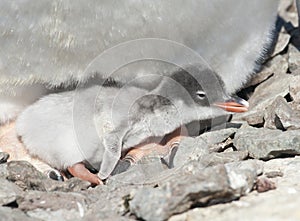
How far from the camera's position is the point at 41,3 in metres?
2.17

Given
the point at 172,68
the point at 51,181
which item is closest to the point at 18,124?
the point at 51,181

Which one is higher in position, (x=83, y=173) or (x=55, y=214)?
(x=55, y=214)

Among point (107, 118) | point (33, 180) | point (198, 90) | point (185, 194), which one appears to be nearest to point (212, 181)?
point (185, 194)

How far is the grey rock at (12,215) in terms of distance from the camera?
1.74 metres

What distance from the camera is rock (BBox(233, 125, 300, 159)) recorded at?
7.22 ft

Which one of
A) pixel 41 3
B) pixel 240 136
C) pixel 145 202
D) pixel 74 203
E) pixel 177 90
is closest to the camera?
pixel 145 202

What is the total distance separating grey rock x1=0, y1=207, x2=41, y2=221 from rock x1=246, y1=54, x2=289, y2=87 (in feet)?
4.65

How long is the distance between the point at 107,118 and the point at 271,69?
3.04 ft

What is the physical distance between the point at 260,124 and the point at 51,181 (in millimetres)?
889

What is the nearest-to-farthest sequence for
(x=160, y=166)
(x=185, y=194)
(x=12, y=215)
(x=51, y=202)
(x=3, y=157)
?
(x=185, y=194) → (x=12, y=215) → (x=51, y=202) → (x=160, y=166) → (x=3, y=157)

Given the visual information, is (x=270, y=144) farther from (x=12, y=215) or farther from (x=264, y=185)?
(x=12, y=215)

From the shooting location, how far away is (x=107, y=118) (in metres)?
2.43

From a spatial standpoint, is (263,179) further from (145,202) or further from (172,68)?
(172,68)

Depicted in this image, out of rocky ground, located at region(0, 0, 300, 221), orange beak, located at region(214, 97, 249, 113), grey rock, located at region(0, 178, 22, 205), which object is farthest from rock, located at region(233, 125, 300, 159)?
grey rock, located at region(0, 178, 22, 205)
